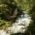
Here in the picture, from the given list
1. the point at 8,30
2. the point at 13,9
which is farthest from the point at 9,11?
the point at 8,30

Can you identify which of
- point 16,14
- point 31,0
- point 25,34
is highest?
point 31,0

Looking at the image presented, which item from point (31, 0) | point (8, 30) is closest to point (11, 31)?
point (8, 30)

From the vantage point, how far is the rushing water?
1277 millimetres

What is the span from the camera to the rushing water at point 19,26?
1.28m

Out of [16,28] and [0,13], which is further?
[0,13]

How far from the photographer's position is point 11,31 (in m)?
1.29

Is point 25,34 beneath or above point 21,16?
beneath

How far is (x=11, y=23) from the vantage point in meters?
1.36

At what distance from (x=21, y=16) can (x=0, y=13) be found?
261mm

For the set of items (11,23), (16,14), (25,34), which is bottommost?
(25,34)

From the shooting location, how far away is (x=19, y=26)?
1303 millimetres

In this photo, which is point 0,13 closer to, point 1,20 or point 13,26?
point 1,20

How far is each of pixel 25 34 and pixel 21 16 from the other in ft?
0.72

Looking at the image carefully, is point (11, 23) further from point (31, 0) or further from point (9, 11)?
point (31, 0)
